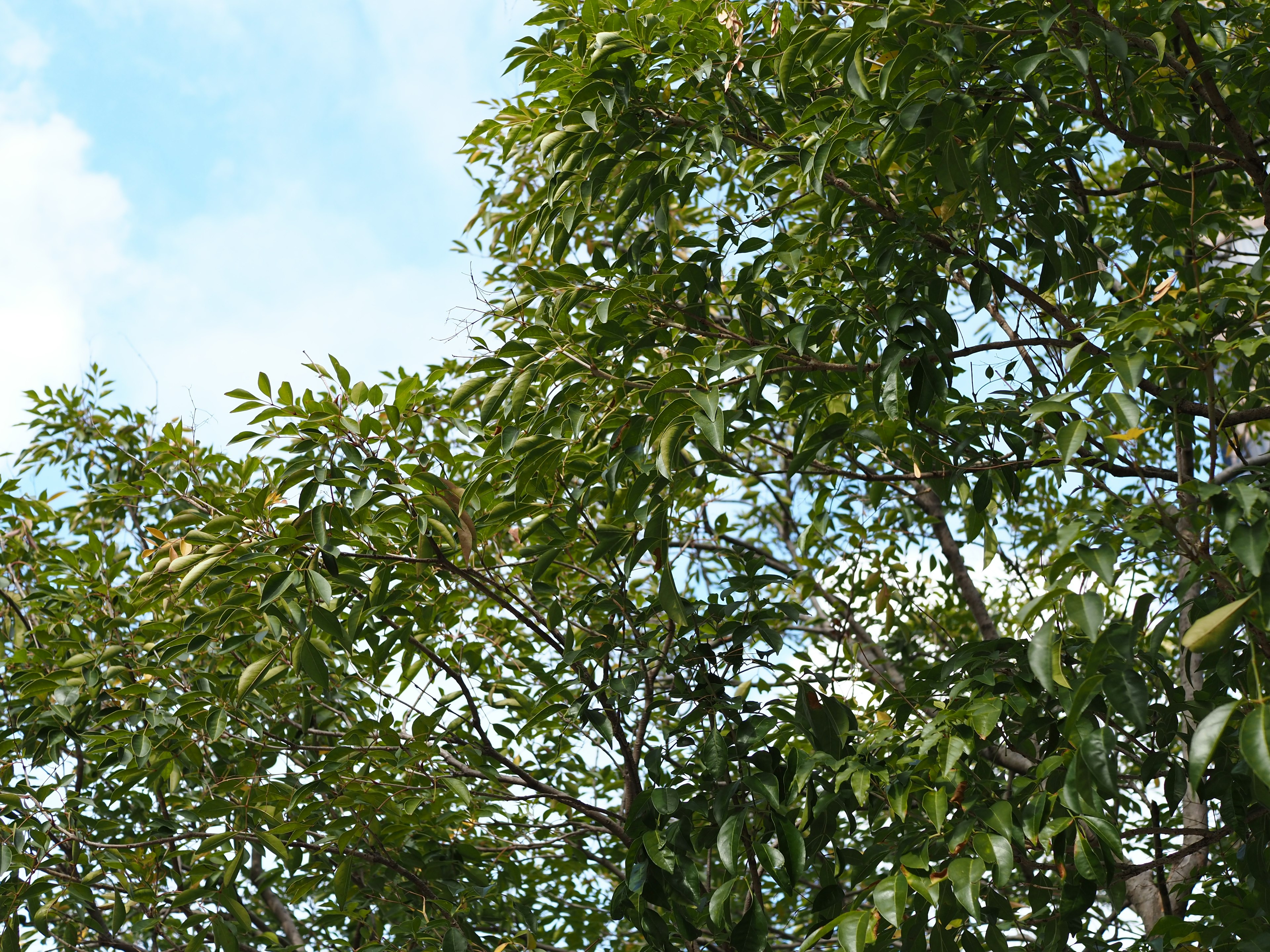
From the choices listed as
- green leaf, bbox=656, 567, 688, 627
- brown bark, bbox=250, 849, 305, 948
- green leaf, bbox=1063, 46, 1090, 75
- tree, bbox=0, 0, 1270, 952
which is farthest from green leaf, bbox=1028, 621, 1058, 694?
brown bark, bbox=250, 849, 305, 948

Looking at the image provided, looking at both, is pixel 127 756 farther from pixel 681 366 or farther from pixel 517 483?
pixel 681 366

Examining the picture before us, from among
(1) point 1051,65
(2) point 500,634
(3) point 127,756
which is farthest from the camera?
(2) point 500,634

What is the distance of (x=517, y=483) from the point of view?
2482mm

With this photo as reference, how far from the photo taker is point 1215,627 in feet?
5.19

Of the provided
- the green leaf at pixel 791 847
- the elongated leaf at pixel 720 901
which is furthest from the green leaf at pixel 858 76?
the elongated leaf at pixel 720 901

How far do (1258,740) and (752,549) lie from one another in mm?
1675

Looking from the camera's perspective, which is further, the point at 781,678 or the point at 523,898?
the point at 523,898

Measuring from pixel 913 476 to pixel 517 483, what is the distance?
989 mm

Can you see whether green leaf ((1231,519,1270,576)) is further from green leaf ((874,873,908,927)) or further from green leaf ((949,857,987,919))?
green leaf ((874,873,908,927))

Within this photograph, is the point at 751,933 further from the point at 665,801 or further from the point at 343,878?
the point at 343,878

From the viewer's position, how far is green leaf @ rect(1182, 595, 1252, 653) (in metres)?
1.56

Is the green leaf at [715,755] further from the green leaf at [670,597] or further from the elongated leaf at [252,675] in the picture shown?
the elongated leaf at [252,675]

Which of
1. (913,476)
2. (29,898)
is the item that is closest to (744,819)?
(913,476)

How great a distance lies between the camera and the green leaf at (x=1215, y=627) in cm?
156
